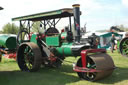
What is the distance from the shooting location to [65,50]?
4953mm

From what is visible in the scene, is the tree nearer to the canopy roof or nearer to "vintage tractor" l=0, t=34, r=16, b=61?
"vintage tractor" l=0, t=34, r=16, b=61

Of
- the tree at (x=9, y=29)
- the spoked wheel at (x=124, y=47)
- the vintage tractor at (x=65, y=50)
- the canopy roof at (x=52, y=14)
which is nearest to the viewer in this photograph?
the vintage tractor at (x=65, y=50)

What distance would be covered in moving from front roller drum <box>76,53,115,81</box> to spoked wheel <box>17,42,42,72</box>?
4.45 ft

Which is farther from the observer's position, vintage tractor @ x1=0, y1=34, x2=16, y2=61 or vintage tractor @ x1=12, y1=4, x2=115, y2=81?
vintage tractor @ x1=0, y1=34, x2=16, y2=61

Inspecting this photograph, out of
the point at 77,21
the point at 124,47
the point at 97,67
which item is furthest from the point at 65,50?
the point at 124,47

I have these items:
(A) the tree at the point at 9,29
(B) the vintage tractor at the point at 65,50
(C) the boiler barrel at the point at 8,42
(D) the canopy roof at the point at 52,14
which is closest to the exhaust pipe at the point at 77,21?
(B) the vintage tractor at the point at 65,50

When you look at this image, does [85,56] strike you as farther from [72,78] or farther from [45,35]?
[45,35]

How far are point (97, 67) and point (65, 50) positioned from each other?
4.50 ft

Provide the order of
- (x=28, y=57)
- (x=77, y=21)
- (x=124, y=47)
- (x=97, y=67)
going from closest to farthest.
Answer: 1. (x=97, y=67)
2. (x=77, y=21)
3. (x=28, y=57)
4. (x=124, y=47)

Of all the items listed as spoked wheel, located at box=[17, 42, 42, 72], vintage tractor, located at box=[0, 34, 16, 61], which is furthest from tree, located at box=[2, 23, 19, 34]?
spoked wheel, located at box=[17, 42, 42, 72]

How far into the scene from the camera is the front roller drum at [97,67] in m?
3.86

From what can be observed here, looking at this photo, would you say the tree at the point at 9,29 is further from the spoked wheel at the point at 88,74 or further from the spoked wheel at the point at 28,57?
the spoked wheel at the point at 88,74

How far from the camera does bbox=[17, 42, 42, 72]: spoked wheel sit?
5051 millimetres

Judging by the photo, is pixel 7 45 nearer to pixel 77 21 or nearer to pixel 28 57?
pixel 28 57
